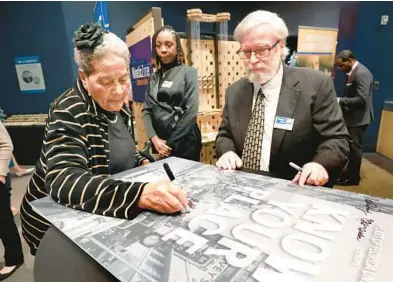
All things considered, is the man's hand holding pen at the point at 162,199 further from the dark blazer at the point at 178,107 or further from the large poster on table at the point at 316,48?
the large poster on table at the point at 316,48

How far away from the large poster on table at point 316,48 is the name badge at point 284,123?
12.7 feet

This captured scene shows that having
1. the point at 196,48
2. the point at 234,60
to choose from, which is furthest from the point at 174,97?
the point at 234,60

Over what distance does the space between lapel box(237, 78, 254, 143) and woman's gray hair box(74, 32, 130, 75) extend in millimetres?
783

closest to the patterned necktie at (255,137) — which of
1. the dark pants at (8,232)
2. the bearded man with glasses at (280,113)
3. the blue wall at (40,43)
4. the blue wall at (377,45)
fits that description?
the bearded man with glasses at (280,113)

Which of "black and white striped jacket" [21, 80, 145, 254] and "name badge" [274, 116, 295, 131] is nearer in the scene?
"black and white striped jacket" [21, 80, 145, 254]

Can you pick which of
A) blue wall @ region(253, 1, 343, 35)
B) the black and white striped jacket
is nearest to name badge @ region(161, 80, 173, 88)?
the black and white striped jacket

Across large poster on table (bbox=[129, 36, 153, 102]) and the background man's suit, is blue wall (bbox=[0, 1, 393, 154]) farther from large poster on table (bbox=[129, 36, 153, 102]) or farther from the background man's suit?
large poster on table (bbox=[129, 36, 153, 102])

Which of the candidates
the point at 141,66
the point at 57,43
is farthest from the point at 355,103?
the point at 57,43

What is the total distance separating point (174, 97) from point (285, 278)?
6.06ft

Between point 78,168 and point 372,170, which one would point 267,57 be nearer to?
point 78,168

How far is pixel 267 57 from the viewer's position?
1.36m

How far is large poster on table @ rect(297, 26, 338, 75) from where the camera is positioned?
15.1 feet

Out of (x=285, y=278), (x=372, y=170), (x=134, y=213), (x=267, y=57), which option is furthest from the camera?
(x=372, y=170)

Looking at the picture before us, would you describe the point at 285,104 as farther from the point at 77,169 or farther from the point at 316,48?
the point at 316,48
